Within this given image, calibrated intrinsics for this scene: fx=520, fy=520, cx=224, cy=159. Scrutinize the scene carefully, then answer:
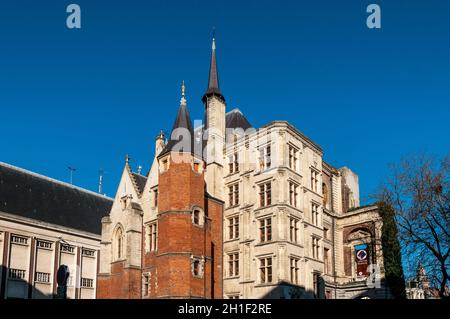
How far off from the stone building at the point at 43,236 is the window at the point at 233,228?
57.7ft

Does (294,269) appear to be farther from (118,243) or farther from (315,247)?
(118,243)

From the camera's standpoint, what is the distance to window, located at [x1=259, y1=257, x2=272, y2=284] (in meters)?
32.7

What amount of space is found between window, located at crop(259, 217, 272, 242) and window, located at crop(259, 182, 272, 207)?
1104 mm

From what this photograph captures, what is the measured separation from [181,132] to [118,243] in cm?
1009

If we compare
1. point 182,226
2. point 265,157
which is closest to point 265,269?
point 182,226

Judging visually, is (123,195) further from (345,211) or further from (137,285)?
(345,211)

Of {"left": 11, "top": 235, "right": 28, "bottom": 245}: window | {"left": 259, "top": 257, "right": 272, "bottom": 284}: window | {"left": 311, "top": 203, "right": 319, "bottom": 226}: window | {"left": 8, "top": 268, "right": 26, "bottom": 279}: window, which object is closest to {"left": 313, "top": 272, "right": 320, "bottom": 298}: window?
{"left": 311, "top": 203, "right": 319, "bottom": 226}: window

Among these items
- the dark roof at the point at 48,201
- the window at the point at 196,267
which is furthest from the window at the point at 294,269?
the dark roof at the point at 48,201

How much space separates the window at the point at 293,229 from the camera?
1328 inches

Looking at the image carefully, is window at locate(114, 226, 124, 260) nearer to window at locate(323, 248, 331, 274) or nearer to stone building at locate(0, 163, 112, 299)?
stone building at locate(0, 163, 112, 299)

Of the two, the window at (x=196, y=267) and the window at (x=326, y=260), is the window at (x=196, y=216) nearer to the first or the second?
the window at (x=196, y=267)

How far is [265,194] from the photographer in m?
34.5

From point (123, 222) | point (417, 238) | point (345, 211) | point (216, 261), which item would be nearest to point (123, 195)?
point (123, 222)
